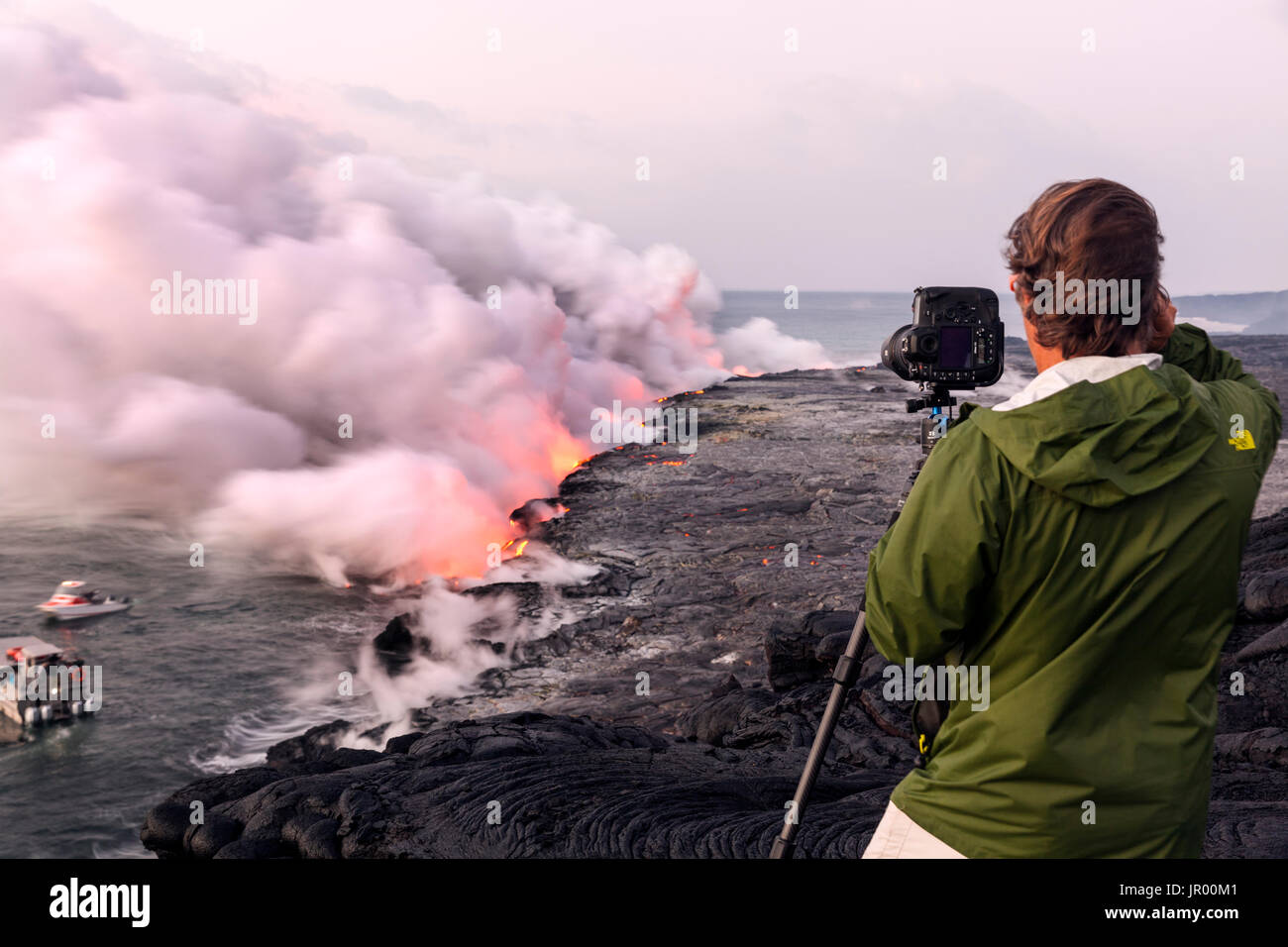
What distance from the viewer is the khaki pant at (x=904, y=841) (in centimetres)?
189

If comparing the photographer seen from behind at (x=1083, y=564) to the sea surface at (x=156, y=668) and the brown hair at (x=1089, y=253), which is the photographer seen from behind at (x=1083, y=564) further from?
the sea surface at (x=156, y=668)

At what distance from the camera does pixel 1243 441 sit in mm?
1737

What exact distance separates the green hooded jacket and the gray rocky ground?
3017 millimetres

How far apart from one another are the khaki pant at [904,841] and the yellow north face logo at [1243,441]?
922mm

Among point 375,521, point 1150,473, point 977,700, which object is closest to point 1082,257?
point 1150,473

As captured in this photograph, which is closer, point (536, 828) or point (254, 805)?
point (536, 828)

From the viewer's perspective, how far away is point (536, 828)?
4.93m

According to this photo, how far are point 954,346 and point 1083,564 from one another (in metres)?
1.26

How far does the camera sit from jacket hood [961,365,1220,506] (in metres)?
1.59

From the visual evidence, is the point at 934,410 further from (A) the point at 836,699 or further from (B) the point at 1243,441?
(B) the point at 1243,441

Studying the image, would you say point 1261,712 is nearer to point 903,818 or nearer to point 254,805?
point 903,818

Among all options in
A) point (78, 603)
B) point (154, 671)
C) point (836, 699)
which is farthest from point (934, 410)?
point (78, 603)
